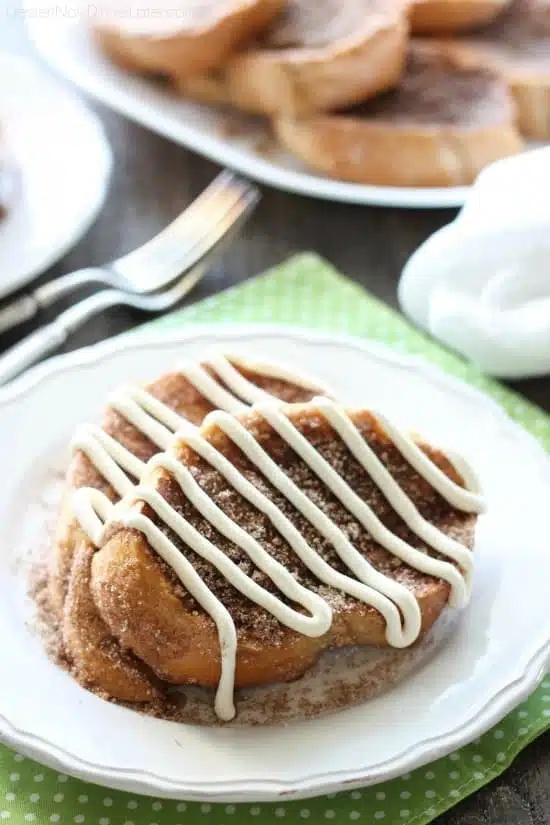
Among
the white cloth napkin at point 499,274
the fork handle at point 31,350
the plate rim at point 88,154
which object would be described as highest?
the plate rim at point 88,154

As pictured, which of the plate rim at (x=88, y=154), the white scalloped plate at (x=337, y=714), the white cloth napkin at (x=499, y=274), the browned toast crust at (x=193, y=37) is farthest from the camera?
the browned toast crust at (x=193, y=37)

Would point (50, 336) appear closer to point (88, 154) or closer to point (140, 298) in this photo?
point (140, 298)

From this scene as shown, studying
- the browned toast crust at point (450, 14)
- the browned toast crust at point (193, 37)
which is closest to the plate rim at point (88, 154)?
the browned toast crust at point (193, 37)

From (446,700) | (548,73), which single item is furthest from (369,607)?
(548,73)

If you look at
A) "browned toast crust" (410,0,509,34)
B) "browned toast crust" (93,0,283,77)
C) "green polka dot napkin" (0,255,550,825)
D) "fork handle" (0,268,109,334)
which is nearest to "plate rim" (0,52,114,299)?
"fork handle" (0,268,109,334)

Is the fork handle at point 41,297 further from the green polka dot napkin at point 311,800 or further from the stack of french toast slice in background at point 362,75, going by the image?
the green polka dot napkin at point 311,800

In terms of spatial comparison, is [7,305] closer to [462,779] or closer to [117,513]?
[117,513]
